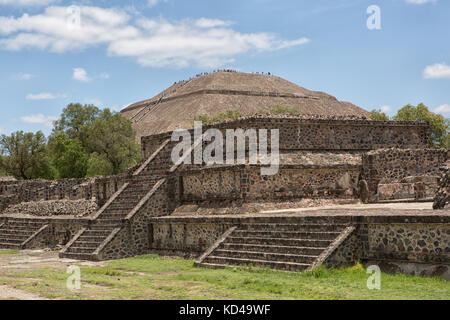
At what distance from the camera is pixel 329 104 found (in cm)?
10906

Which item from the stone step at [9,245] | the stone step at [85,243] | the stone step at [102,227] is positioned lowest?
the stone step at [9,245]

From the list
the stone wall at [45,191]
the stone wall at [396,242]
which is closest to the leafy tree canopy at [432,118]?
the stone wall at [45,191]

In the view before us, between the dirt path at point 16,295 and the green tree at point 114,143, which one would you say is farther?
the green tree at point 114,143

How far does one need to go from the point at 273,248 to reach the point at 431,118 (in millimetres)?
39041

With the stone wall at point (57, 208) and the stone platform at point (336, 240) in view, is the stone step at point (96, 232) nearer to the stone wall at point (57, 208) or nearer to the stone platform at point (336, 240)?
the stone platform at point (336, 240)

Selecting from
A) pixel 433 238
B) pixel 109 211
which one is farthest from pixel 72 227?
pixel 433 238

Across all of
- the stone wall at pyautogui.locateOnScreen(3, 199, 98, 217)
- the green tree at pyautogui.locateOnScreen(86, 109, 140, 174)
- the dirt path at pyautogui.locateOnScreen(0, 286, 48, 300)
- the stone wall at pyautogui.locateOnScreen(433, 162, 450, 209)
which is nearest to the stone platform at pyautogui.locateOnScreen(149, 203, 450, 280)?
the stone wall at pyautogui.locateOnScreen(433, 162, 450, 209)

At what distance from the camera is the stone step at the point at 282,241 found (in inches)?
471

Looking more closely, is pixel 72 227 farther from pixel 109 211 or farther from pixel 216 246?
pixel 216 246

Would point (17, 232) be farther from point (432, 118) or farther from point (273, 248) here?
point (432, 118)

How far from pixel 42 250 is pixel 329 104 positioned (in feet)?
306

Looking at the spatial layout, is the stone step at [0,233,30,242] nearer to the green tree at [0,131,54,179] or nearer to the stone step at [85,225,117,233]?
the stone step at [85,225,117,233]

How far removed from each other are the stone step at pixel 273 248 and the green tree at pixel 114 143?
32.5 metres

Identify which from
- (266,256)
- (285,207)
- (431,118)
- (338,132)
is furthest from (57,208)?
(431,118)
